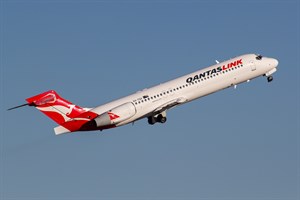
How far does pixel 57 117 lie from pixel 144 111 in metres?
8.72

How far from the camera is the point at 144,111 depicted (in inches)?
3233

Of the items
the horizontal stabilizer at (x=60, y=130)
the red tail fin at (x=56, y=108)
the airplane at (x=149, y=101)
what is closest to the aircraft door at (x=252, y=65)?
the airplane at (x=149, y=101)

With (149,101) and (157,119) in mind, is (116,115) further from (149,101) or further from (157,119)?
(157,119)

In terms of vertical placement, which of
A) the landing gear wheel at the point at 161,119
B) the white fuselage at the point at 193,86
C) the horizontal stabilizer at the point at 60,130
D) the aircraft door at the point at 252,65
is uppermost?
the aircraft door at the point at 252,65

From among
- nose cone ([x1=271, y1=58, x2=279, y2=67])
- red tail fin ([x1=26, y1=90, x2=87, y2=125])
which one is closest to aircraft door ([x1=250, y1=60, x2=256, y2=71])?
nose cone ([x1=271, y1=58, x2=279, y2=67])

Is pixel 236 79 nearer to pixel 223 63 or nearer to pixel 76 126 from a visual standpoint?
pixel 223 63

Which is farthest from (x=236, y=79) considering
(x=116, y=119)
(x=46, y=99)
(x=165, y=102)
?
(x=46, y=99)

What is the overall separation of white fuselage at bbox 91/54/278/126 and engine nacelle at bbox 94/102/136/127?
21.7 inches

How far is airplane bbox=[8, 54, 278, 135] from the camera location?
264ft

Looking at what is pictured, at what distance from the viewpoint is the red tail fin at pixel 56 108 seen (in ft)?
265

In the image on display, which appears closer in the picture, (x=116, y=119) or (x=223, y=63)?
(x=116, y=119)

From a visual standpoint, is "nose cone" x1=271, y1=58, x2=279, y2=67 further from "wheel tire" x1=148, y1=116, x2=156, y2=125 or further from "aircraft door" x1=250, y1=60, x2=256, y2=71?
"wheel tire" x1=148, y1=116, x2=156, y2=125

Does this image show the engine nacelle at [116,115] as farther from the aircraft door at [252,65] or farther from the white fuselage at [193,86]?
the aircraft door at [252,65]

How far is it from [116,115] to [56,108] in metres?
6.27
